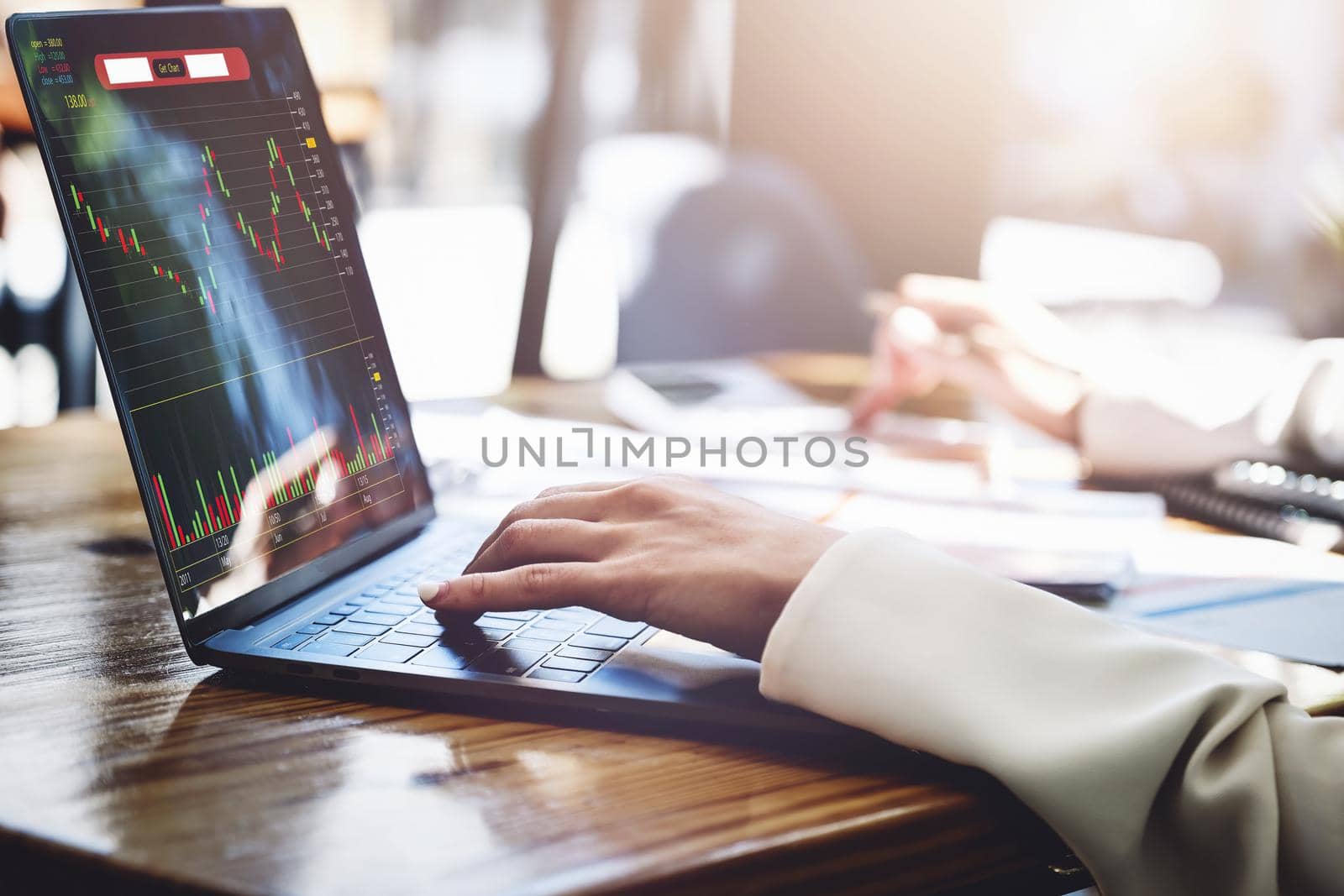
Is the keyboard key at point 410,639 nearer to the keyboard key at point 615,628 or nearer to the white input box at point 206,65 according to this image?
the keyboard key at point 615,628

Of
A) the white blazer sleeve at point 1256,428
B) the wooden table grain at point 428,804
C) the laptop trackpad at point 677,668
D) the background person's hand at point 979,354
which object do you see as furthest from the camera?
the background person's hand at point 979,354

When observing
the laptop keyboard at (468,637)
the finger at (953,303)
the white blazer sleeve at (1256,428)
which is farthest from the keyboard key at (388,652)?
the finger at (953,303)

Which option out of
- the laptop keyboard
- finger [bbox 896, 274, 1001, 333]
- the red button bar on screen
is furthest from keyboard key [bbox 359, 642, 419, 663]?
finger [bbox 896, 274, 1001, 333]

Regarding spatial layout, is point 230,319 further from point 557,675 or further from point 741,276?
point 741,276

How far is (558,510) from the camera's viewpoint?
0.66 metres

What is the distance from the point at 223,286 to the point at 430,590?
22 centimetres

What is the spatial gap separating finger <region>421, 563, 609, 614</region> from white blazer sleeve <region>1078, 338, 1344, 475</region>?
76 centimetres

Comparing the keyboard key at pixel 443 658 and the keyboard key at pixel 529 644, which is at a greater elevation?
the keyboard key at pixel 443 658

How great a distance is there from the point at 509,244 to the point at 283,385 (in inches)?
117

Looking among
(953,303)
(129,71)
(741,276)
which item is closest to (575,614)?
(129,71)

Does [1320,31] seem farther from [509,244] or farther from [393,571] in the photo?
[393,571]

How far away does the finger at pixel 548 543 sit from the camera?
0.61 m

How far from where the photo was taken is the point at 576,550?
0.61 meters

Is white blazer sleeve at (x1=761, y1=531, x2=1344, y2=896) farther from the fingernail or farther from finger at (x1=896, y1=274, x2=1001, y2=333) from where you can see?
finger at (x1=896, y1=274, x2=1001, y2=333)
